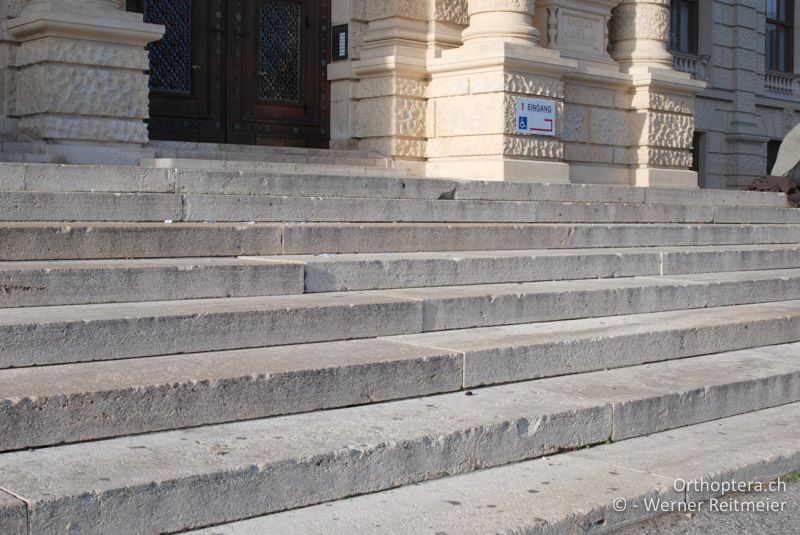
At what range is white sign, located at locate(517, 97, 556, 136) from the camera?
433 inches

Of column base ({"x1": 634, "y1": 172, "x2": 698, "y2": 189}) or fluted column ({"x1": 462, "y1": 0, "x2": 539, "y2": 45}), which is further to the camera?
column base ({"x1": 634, "y1": 172, "x2": 698, "y2": 189})

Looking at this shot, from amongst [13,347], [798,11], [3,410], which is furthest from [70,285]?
[798,11]

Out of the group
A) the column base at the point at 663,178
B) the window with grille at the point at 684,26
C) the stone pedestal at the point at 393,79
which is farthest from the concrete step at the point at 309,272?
the window with grille at the point at 684,26

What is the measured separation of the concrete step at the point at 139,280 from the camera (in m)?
4.56

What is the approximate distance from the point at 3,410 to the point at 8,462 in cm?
17

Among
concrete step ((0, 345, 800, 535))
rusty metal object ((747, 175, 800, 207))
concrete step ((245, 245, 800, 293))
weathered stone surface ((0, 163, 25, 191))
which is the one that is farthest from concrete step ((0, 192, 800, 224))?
concrete step ((0, 345, 800, 535))

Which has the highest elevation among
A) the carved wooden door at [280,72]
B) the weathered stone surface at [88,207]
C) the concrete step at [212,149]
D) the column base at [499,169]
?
the carved wooden door at [280,72]

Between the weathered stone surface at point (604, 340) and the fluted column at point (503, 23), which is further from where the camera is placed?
the fluted column at point (503, 23)

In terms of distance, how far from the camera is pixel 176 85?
11.3 metres

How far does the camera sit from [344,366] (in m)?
4.25

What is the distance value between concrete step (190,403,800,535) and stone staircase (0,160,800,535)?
0.05 feet

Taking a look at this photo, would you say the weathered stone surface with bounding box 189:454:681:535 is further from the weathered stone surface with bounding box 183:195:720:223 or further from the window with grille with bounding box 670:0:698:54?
the window with grille with bounding box 670:0:698:54

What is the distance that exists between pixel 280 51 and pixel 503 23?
2.70 m

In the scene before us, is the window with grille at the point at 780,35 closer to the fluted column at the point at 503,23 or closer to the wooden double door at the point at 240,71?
the fluted column at the point at 503,23
